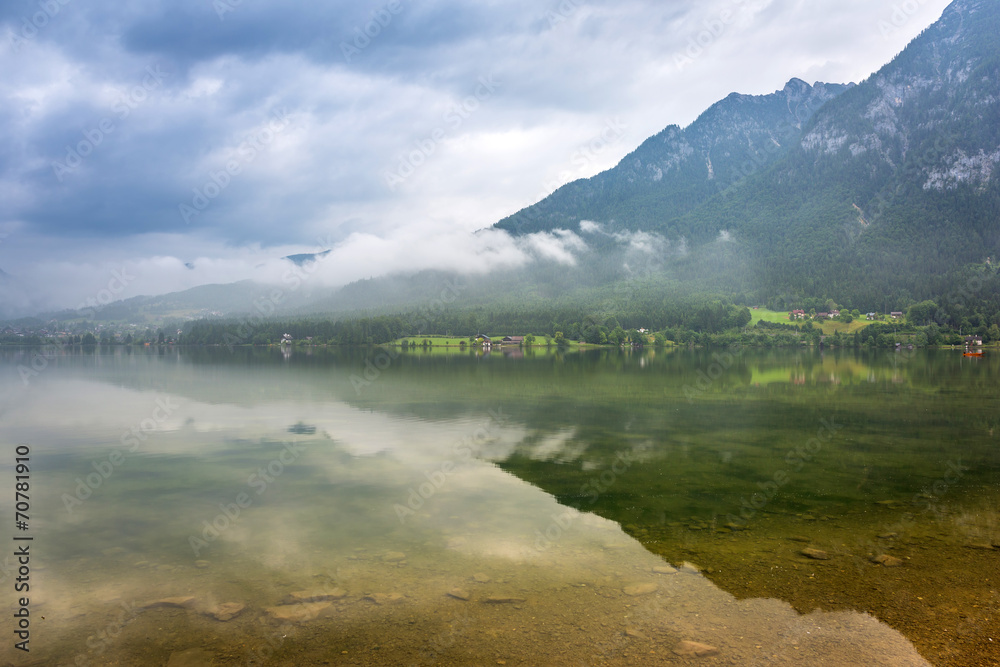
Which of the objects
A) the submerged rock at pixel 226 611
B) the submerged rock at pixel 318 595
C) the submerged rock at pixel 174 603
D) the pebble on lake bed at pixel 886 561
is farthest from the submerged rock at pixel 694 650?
the submerged rock at pixel 174 603

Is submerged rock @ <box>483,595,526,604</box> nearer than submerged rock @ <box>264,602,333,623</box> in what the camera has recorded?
No

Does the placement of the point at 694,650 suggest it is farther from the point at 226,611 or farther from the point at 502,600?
the point at 226,611

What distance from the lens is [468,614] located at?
1086 centimetres

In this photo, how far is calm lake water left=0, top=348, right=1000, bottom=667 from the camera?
9.91m

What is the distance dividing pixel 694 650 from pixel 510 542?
5955mm

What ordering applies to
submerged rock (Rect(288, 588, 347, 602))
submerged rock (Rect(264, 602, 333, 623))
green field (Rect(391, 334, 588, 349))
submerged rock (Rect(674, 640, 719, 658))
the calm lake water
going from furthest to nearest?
green field (Rect(391, 334, 588, 349)) < submerged rock (Rect(288, 588, 347, 602)) < submerged rock (Rect(264, 602, 333, 623)) < the calm lake water < submerged rock (Rect(674, 640, 719, 658))

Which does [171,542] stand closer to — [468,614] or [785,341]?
[468,614]

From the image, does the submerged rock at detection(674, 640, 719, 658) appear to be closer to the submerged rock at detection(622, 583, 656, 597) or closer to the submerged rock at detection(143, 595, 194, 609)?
the submerged rock at detection(622, 583, 656, 597)

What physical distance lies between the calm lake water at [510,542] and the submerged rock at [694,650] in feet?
0.18

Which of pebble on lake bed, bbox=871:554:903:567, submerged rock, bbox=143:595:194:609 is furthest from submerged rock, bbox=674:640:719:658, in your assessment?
submerged rock, bbox=143:595:194:609

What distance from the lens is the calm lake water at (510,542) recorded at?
32.5 feet

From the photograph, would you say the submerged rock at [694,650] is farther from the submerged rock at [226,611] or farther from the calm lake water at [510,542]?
the submerged rock at [226,611]

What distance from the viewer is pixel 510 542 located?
14680 mm

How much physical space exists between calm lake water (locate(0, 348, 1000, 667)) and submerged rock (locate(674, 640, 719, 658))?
0.05 metres
